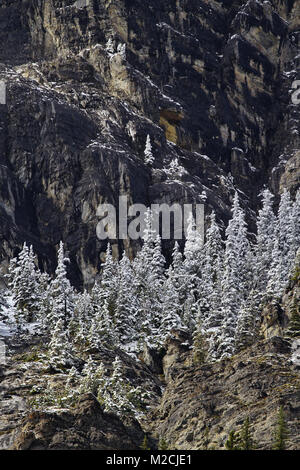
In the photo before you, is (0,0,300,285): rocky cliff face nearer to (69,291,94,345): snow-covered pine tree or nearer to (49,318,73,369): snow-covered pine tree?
(69,291,94,345): snow-covered pine tree

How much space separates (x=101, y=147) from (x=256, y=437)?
89294mm

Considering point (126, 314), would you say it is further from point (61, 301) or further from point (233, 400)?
point (233, 400)

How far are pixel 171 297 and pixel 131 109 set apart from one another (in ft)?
205

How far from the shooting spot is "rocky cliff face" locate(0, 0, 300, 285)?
134 meters

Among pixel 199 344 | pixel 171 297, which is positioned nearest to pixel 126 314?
pixel 171 297

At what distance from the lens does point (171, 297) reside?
308ft

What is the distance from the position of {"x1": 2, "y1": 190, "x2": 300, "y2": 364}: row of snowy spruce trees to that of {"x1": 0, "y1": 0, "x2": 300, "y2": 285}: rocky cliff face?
22.7 meters

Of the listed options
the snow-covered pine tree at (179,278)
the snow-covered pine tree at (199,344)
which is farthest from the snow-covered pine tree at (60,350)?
the snow-covered pine tree at (179,278)

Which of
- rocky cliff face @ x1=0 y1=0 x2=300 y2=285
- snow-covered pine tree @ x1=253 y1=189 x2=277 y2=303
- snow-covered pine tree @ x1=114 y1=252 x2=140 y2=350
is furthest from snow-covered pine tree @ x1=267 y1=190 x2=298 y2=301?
rocky cliff face @ x1=0 y1=0 x2=300 y2=285

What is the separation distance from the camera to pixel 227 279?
300ft

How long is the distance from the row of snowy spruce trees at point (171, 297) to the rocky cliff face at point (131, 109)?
Result: 74.4ft

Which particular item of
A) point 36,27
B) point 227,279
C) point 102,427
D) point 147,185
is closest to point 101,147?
point 147,185

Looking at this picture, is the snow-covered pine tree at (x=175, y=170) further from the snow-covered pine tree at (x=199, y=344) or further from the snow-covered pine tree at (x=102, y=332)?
the snow-covered pine tree at (x=102, y=332)

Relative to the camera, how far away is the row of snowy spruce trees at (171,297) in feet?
270
